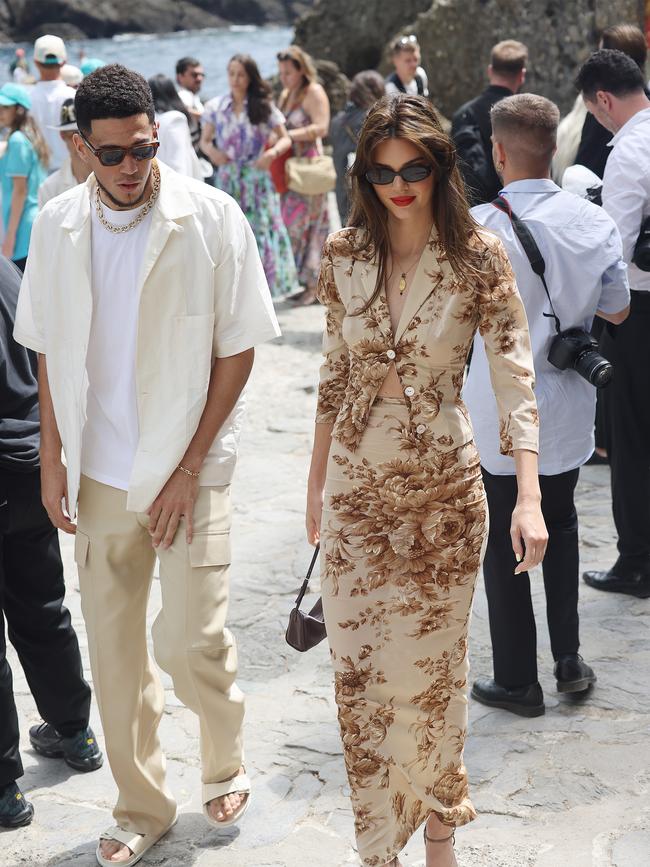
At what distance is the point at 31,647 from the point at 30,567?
Result: 0.27 meters

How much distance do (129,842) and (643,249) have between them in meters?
2.61

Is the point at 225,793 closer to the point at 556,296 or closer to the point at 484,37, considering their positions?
the point at 556,296

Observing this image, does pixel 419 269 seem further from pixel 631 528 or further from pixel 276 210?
pixel 276 210

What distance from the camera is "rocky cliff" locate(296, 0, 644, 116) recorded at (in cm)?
1377

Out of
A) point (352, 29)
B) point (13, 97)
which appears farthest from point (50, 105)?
point (352, 29)

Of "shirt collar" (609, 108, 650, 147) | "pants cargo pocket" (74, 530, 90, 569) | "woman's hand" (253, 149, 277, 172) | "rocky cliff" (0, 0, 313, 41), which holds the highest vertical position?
"rocky cliff" (0, 0, 313, 41)

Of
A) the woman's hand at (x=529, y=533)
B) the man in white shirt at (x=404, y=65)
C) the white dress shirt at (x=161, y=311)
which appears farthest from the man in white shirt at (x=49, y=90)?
the woman's hand at (x=529, y=533)

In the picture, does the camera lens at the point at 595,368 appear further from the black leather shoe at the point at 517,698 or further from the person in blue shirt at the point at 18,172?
the person in blue shirt at the point at 18,172

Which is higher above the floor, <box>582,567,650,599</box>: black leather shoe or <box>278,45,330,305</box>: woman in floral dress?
<box>278,45,330,305</box>: woman in floral dress

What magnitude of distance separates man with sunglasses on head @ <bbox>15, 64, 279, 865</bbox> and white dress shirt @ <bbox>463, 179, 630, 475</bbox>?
84 cm

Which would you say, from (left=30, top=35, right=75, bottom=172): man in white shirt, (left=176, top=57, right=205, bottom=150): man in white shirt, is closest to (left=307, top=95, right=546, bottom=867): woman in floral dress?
(left=30, top=35, right=75, bottom=172): man in white shirt

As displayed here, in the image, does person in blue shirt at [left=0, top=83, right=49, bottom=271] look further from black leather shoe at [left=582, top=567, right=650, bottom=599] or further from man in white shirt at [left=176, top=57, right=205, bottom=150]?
black leather shoe at [left=582, top=567, right=650, bottom=599]

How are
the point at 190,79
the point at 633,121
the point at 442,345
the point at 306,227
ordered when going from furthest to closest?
the point at 190,79 → the point at 306,227 → the point at 633,121 → the point at 442,345

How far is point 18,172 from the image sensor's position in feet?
22.3
